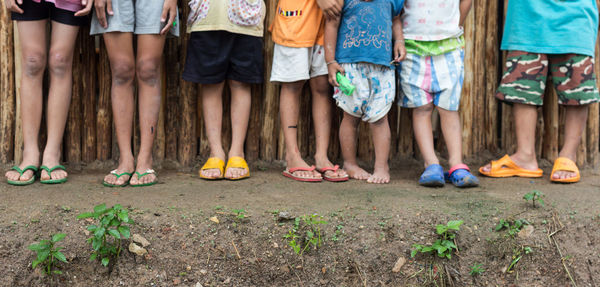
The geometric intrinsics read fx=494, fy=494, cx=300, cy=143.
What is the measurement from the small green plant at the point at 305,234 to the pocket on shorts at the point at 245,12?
1603 mm

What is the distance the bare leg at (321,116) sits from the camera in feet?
12.6

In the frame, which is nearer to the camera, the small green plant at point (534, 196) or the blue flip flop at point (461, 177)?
the small green plant at point (534, 196)

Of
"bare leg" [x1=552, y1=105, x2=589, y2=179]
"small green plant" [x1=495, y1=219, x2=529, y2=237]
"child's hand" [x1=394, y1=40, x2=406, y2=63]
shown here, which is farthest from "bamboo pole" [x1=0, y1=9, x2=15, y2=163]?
"bare leg" [x1=552, y1=105, x2=589, y2=179]

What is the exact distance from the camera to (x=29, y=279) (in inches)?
95.5

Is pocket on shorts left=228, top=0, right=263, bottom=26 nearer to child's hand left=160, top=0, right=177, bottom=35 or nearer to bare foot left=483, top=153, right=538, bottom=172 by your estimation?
child's hand left=160, top=0, right=177, bottom=35

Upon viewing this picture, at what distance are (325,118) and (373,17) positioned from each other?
2.78 feet

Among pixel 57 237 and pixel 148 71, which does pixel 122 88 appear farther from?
→ pixel 57 237

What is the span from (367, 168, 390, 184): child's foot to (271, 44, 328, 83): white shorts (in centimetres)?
84

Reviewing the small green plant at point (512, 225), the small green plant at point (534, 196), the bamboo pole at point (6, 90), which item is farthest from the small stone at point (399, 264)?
the bamboo pole at point (6, 90)

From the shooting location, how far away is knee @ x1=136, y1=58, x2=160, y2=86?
3496 mm

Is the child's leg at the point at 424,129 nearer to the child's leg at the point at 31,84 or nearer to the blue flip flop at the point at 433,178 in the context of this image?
the blue flip flop at the point at 433,178

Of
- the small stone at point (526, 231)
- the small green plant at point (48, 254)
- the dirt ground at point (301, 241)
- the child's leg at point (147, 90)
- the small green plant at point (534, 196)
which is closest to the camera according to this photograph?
the small green plant at point (48, 254)

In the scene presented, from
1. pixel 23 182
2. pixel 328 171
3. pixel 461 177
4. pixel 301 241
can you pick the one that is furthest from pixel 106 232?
pixel 461 177

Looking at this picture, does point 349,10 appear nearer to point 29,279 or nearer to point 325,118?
point 325,118
